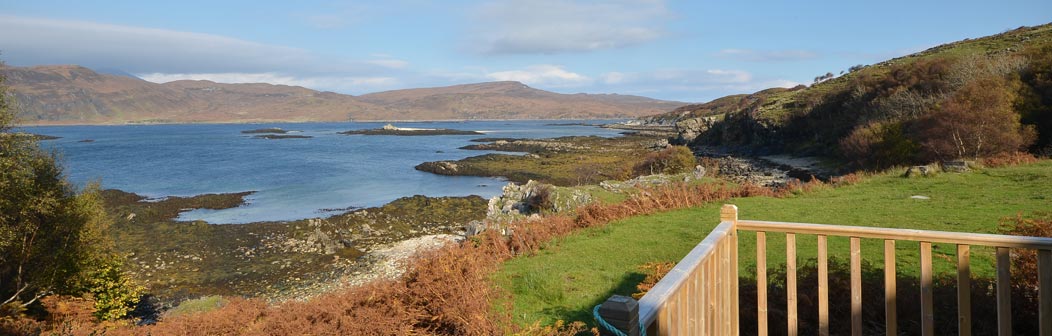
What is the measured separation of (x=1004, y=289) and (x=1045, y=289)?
8.1 inches

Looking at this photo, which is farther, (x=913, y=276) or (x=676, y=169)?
(x=676, y=169)

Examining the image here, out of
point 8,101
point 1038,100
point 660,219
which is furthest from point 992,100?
point 8,101

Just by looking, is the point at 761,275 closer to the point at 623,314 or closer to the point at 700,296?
the point at 700,296

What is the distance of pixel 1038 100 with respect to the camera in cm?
2330

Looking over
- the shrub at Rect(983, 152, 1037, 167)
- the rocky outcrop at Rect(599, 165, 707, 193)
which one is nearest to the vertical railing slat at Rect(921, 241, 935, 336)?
the rocky outcrop at Rect(599, 165, 707, 193)

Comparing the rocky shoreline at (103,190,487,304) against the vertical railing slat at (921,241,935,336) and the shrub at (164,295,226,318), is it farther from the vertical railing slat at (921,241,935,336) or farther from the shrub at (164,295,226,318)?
the vertical railing slat at (921,241,935,336)

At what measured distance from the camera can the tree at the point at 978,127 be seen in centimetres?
2002

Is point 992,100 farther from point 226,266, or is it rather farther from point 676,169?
point 226,266

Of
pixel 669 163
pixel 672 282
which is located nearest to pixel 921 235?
pixel 672 282

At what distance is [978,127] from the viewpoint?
67.5 ft

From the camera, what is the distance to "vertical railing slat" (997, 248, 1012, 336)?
11.1 feet

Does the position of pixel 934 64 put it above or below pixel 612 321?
above

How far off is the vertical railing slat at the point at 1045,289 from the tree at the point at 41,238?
55.0ft

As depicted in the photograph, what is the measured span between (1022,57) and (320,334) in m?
36.1
